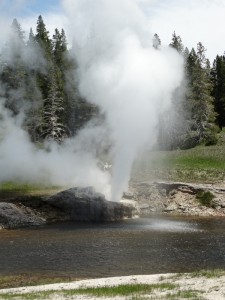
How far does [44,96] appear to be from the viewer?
318 feet

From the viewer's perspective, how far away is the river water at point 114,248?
3225cm

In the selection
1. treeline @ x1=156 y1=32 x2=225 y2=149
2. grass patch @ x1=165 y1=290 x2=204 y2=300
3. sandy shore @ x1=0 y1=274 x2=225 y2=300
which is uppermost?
treeline @ x1=156 y1=32 x2=225 y2=149

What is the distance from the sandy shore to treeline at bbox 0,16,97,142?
57.5 m

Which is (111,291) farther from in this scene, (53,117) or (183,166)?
(53,117)

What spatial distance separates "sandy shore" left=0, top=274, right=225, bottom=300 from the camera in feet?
70.8

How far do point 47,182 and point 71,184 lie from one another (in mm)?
3614

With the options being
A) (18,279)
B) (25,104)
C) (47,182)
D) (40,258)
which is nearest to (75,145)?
(47,182)

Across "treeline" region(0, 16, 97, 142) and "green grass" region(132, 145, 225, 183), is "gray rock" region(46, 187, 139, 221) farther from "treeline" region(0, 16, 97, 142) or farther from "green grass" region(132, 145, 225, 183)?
"treeline" region(0, 16, 97, 142)

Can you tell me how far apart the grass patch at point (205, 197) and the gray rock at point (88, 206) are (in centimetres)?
947

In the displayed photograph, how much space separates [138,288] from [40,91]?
75916 mm

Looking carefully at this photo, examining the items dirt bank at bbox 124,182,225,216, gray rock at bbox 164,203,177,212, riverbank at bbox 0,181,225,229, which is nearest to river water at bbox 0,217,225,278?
riverbank at bbox 0,181,225,229

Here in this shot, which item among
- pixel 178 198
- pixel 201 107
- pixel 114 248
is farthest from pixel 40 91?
pixel 114 248

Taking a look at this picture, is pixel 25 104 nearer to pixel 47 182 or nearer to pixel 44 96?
pixel 44 96

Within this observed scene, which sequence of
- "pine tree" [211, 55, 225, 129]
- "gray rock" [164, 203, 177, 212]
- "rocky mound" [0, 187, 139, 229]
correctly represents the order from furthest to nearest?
"pine tree" [211, 55, 225, 129]
"gray rock" [164, 203, 177, 212]
"rocky mound" [0, 187, 139, 229]
